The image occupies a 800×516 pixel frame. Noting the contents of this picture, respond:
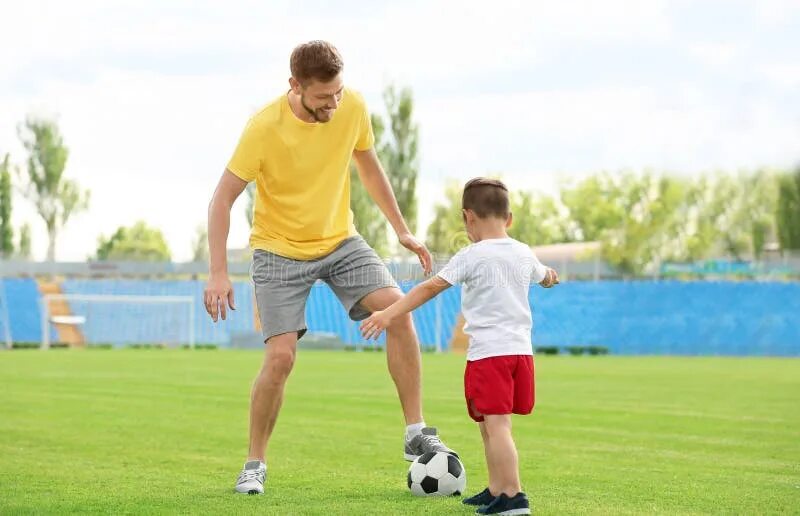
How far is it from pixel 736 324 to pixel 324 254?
2778 cm

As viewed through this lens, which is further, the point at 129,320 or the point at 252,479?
the point at 129,320

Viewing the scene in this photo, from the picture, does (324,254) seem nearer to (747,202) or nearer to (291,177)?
(291,177)

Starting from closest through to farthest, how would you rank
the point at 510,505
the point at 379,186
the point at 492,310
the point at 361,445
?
the point at 510,505, the point at 492,310, the point at 379,186, the point at 361,445

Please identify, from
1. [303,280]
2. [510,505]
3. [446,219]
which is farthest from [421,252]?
[446,219]

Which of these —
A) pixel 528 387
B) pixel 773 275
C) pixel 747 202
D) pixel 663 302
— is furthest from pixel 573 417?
pixel 747 202

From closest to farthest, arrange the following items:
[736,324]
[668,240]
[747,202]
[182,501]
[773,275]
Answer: [182,501] → [736,324] → [773,275] → [668,240] → [747,202]

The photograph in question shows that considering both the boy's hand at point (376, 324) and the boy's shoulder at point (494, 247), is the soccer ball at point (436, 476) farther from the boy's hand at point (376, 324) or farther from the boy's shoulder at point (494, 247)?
the boy's shoulder at point (494, 247)

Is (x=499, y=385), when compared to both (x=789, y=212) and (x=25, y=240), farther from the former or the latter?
(x=789, y=212)

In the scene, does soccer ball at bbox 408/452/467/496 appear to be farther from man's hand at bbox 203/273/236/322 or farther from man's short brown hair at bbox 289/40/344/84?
man's short brown hair at bbox 289/40/344/84

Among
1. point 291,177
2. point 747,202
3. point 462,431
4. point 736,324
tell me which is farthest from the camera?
point 747,202

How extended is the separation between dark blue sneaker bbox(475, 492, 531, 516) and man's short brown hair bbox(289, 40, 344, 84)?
2225mm

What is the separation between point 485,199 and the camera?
5.51 m

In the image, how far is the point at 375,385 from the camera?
17000 millimetres

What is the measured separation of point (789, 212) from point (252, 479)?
68.4m
